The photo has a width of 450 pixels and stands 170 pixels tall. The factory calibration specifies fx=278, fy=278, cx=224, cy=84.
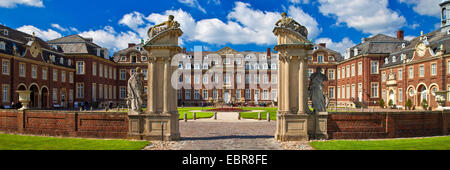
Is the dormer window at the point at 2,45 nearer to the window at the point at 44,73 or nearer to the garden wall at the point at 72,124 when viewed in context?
the window at the point at 44,73

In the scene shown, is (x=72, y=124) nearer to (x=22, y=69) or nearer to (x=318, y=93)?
(x=318, y=93)

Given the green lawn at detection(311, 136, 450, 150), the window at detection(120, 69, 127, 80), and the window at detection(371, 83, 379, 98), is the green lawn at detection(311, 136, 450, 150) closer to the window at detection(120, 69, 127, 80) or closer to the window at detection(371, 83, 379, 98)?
the window at detection(371, 83, 379, 98)

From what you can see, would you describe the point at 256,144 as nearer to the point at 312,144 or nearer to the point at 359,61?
the point at 312,144

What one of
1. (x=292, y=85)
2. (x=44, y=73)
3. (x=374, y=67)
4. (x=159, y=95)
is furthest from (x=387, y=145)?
(x=44, y=73)

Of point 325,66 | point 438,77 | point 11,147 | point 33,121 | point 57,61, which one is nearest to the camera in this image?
point 11,147

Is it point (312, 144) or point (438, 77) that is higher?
point (438, 77)

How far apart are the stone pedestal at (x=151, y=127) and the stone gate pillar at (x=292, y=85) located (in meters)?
4.11

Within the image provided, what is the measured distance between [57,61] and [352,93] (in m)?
40.8

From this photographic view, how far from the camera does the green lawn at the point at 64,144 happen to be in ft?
28.8

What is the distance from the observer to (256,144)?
9758mm

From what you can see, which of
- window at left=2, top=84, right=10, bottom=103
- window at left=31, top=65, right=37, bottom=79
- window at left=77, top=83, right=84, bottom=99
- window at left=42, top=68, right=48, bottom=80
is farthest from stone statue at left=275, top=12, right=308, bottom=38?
window at left=77, top=83, right=84, bottom=99

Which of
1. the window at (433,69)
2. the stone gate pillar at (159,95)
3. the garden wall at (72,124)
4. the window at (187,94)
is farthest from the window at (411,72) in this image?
the garden wall at (72,124)

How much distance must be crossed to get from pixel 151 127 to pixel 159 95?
1.24 metres
